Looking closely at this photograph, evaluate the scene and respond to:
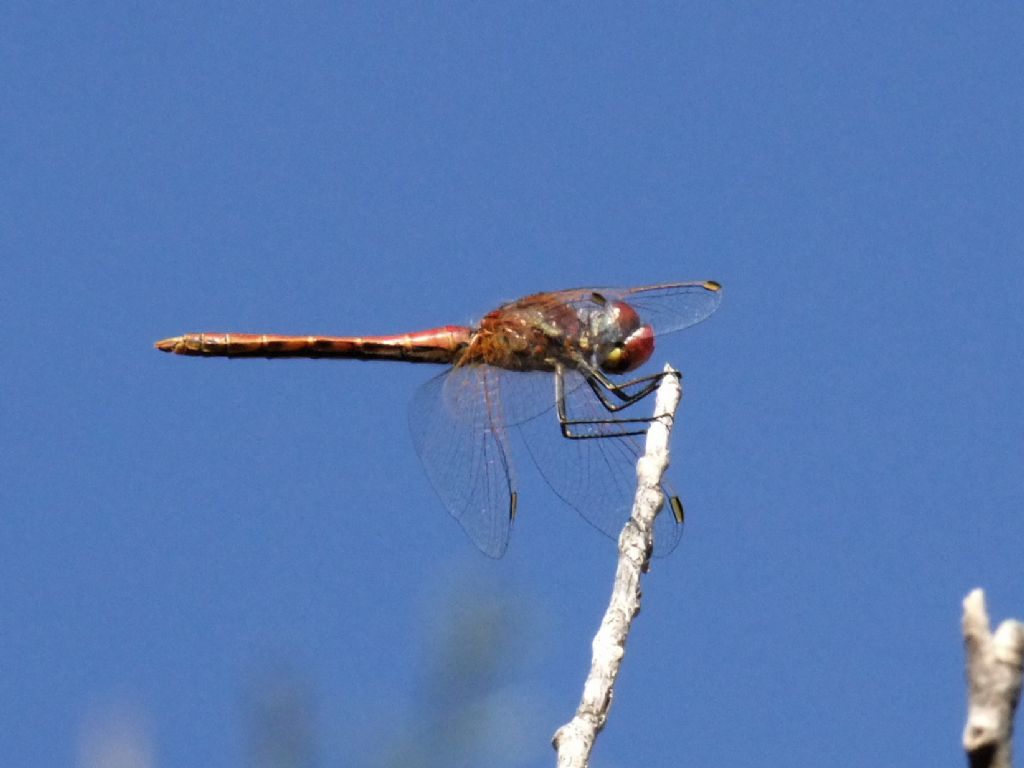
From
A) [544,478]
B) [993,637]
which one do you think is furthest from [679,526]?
[993,637]

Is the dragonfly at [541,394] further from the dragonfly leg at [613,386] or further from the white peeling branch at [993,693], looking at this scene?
the white peeling branch at [993,693]

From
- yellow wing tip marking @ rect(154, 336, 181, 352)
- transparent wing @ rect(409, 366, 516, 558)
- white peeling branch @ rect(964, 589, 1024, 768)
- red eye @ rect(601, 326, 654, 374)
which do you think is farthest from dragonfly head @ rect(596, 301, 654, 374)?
white peeling branch @ rect(964, 589, 1024, 768)

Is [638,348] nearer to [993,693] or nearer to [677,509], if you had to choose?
[677,509]

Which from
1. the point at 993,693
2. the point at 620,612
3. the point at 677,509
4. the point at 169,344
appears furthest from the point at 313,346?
the point at 993,693

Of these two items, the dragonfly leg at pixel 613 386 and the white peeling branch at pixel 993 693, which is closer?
the white peeling branch at pixel 993 693

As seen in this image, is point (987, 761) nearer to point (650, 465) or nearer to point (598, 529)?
Answer: point (650, 465)

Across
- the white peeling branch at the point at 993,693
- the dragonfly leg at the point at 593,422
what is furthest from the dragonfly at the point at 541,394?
the white peeling branch at the point at 993,693

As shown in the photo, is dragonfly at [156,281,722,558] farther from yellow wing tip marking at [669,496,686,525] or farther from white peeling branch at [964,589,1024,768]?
white peeling branch at [964,589,1024,768]
